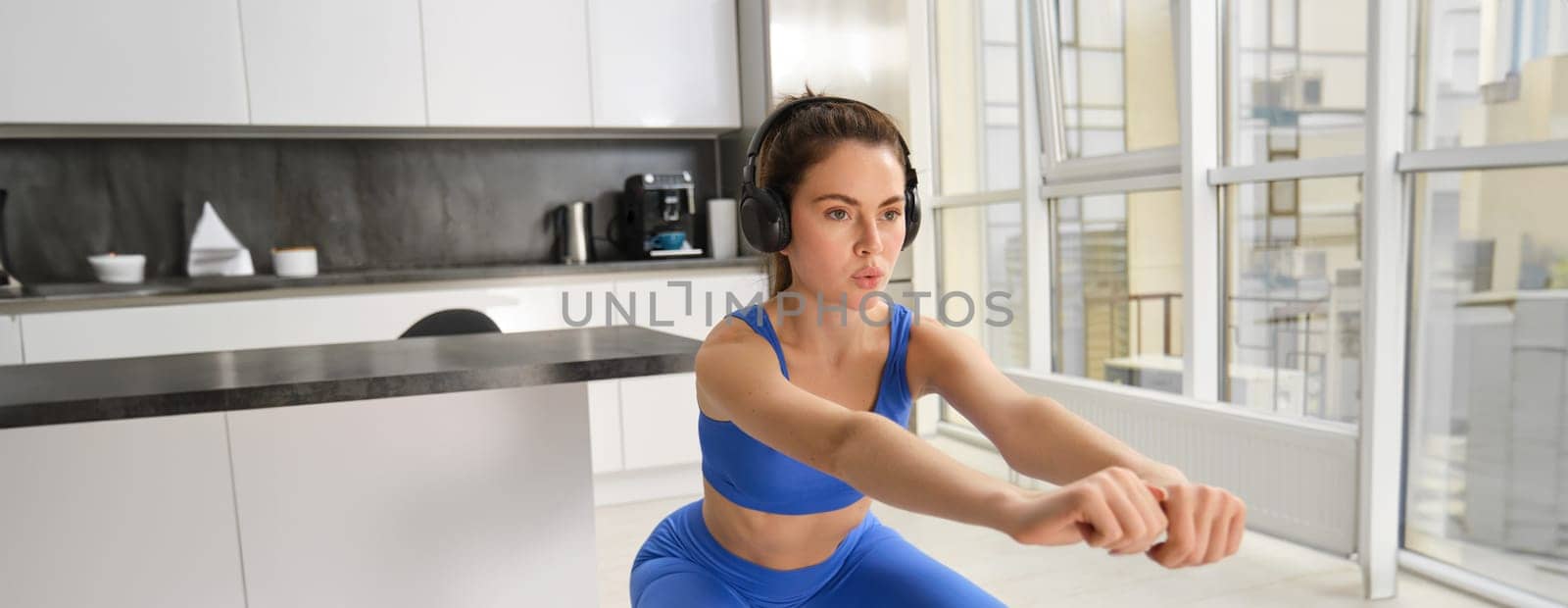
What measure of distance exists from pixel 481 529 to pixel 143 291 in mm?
2214

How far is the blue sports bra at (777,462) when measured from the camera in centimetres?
100

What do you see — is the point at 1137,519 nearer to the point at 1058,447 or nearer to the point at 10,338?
the point at 1058,447

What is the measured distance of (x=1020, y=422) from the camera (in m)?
0.86

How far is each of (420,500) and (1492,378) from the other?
8.18 ft

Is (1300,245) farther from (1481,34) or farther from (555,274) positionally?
(555,274)

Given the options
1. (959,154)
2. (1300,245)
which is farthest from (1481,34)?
(959,154)

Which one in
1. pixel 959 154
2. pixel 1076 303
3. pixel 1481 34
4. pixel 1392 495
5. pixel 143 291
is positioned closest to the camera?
pixel 1481 34

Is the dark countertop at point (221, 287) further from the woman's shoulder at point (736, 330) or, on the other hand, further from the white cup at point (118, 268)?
the woman's shoulder at point (736, 330)

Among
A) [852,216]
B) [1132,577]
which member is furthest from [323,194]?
[852,216]

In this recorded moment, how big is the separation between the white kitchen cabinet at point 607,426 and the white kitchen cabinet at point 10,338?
179 cm

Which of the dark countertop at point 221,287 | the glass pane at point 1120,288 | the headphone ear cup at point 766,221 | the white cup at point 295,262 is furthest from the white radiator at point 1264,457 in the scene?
the white cup at point 295,262

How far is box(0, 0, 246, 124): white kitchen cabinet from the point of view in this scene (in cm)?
324

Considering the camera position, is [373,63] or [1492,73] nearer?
[1492,73]

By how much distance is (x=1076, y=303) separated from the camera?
12.8ft
